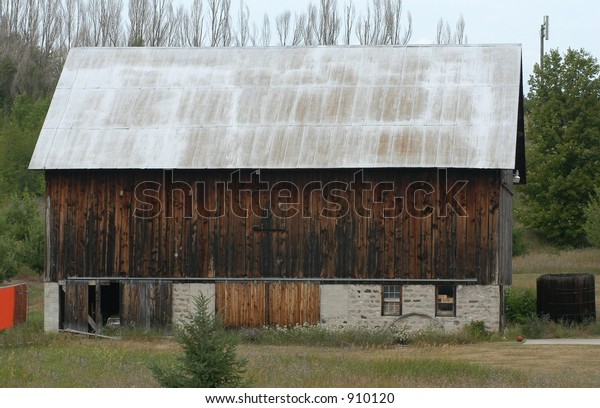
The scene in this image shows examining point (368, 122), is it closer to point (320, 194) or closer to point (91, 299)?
point (320, 194)

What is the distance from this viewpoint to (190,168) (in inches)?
1250

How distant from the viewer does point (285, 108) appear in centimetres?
3338

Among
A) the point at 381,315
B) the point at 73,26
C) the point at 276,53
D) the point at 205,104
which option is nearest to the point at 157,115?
the point at 205,104

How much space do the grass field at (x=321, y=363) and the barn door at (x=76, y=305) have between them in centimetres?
94

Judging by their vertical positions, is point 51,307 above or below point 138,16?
below

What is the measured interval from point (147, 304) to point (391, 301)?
266 inches

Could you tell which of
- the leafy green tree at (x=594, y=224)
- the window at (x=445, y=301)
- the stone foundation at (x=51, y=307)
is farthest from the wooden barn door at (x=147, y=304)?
the leafy green tree at (x=594, y=224)

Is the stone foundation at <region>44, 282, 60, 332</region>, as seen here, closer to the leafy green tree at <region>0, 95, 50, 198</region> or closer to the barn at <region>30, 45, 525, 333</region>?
the barn at <region>30, 45, 525, 333</region>

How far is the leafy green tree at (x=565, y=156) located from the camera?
5994 cm

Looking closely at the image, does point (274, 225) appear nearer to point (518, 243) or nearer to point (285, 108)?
point (285, 108)

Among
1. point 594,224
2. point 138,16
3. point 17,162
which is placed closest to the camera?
point 594,224

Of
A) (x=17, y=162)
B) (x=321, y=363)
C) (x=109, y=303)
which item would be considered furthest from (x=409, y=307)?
(x=17, y=162)

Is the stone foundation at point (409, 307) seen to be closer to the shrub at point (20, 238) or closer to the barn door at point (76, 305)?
the barn door at point (76, 305)

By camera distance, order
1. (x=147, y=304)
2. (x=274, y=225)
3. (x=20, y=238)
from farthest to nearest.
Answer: (x=20, y=238)
(x=147, y=304)
(x=274, y=225)
